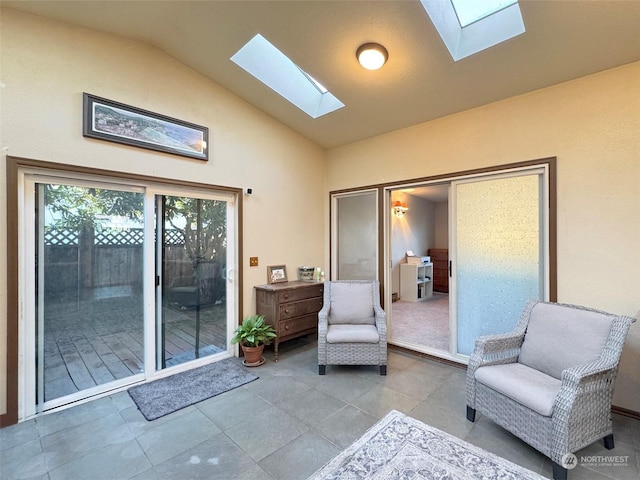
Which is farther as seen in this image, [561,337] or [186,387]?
[186,387]

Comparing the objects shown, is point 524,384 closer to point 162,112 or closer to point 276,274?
point 276,274

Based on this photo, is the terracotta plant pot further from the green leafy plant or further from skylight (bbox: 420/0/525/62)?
skylight (bbox: 420/0/525/62)

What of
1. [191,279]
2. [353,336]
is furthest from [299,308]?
[191,279]

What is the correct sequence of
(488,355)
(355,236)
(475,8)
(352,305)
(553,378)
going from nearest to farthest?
(553,378) → (488,355) → (475,8) → (352,305) → (355,236)

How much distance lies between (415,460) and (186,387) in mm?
2194

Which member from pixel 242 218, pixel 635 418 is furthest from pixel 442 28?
pixel 635 418

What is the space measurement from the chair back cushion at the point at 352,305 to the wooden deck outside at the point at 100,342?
5.62 feet

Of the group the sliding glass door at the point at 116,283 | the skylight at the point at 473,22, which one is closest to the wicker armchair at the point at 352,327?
the sliding glass door at the point at 116,283

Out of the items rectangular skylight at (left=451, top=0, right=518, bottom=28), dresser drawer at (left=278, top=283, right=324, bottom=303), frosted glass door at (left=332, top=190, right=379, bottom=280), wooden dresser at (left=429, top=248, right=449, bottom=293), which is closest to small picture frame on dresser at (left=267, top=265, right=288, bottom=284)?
dresser drawer at (left=278, top=283, right=324, bottom=303)

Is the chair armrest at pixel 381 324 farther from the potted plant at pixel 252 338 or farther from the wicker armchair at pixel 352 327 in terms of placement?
the potted plant at pixel 252 338

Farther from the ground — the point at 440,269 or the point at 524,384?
the point at 440,269

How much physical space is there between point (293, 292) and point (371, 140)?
2.40 meters

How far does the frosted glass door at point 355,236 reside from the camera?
13.9 feet

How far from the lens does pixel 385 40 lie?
8.26ft
